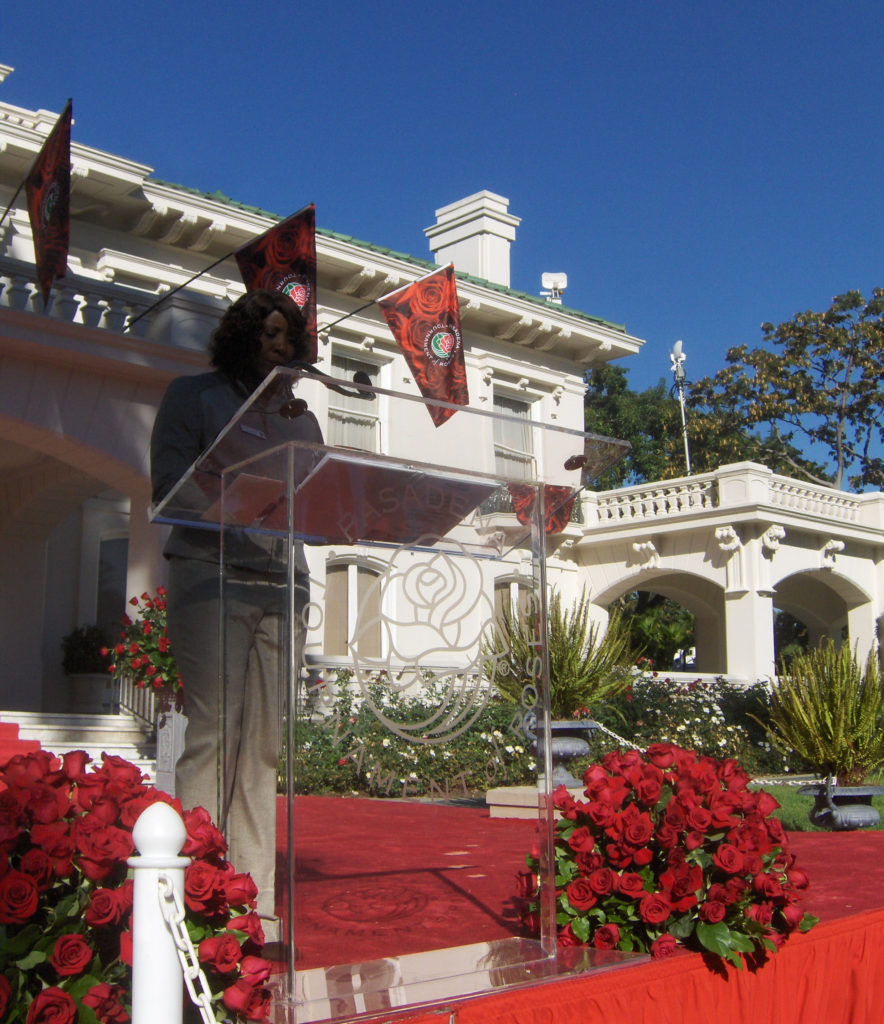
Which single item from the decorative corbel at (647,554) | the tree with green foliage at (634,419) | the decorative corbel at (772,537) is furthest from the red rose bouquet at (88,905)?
the tree with green foliage at (634,419)

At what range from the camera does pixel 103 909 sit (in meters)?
2.41

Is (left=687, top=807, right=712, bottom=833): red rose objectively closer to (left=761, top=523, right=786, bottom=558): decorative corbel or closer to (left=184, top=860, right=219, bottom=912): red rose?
(left=184, top=860, right=219, bottom=912): red rose

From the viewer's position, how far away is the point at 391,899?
13.3 feet

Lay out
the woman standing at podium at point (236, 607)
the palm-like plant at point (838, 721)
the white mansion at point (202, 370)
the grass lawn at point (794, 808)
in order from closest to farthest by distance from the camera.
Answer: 1. the woman standing at podium at point (236, 607)
2. the palm-like plant at point (838, 721)
3. the grass lawn at point (794, 808)
4. the white mansion at point (202, 370)

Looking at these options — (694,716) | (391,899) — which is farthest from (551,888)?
(694,716)

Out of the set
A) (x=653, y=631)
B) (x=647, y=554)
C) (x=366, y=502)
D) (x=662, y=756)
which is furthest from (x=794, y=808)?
(x=653, y=631)

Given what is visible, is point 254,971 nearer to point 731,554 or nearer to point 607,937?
point 607,937

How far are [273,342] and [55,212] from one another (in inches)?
301

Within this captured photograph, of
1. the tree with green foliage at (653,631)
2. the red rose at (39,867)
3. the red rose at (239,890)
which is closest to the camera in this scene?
the red rose at (39,867)

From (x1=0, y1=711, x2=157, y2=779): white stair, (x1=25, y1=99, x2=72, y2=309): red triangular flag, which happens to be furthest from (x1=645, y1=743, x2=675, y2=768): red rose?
(x1=25, y1=99, x2=72, y2=309): red triangular flag

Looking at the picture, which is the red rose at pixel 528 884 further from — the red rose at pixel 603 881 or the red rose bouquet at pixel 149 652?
the red rose bouquet at pixel 149 652

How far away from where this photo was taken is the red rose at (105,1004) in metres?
2.28

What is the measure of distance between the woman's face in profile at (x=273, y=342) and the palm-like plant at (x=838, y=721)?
19.5 feet

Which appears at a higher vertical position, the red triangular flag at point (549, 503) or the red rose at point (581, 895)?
the red triangular flag at point (549, 503)
